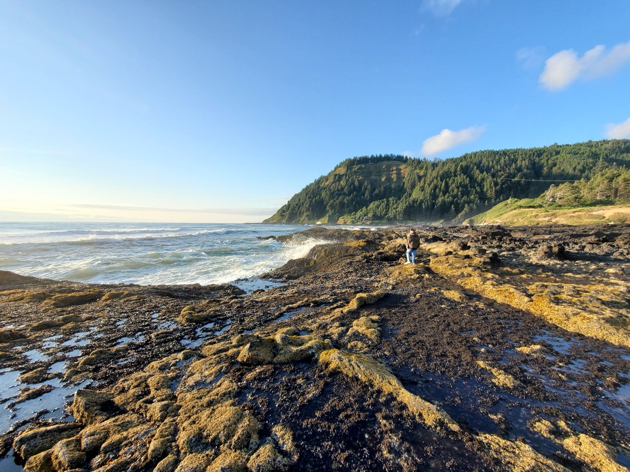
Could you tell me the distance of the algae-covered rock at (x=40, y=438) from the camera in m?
2.62

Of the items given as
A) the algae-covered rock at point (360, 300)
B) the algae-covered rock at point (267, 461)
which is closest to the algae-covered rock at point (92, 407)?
the algae-covered rock at point (267, 461)

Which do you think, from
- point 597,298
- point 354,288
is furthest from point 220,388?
point 597,298

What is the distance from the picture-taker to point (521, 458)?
2328 millimetres

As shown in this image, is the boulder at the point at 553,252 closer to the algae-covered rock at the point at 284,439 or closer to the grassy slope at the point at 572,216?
the algae-covered rock at the point at 284,439

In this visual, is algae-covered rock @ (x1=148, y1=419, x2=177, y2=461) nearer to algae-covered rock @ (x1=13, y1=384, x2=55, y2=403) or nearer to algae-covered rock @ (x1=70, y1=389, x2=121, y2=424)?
algae-covered rock @ (x1=70, y1=389, x2=121, y2=424)

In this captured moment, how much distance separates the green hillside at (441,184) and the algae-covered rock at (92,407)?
98.7 m

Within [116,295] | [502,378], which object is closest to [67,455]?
[502,378]

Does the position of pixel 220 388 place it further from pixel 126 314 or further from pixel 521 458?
pixel 126 314

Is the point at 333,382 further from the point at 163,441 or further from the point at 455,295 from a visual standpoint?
the point at 455,295

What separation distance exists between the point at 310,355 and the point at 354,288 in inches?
187

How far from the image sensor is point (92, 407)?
317 cm

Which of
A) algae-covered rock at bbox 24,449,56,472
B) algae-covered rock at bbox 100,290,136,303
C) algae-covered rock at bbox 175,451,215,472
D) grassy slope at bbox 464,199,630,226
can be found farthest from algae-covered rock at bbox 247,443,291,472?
grassy slope at bbox 464,199,630,226

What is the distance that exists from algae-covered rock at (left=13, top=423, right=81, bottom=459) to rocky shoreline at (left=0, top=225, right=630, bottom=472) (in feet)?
0.05

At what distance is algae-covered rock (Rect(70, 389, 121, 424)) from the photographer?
10.1 ft
